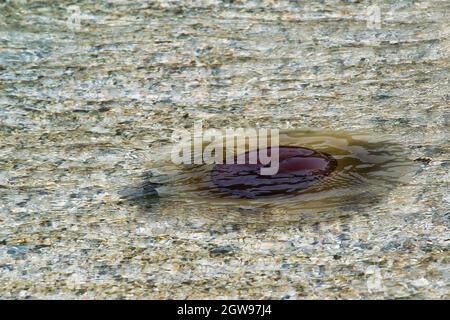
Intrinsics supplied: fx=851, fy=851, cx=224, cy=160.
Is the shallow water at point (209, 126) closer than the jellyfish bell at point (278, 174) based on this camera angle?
Yes

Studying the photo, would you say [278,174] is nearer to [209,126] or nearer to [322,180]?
[322,180]

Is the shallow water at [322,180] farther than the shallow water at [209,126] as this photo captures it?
Yes

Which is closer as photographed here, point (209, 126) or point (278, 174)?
point (278, 174)

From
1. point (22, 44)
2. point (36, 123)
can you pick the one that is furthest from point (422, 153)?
point (22, 44)

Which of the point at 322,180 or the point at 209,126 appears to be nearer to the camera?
the point at 322,180

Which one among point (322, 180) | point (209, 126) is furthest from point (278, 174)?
point (209, 126)

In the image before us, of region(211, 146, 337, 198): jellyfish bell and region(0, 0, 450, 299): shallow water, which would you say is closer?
region(0, 0, 450, 299): shallow water

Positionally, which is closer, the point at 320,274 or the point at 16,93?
the point at 320,274

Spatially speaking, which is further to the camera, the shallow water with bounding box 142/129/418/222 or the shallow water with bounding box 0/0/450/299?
the shallow water with bounding box 142/129/418/222

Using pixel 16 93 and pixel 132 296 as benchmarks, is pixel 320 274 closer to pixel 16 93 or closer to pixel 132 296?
pixel 132 296
